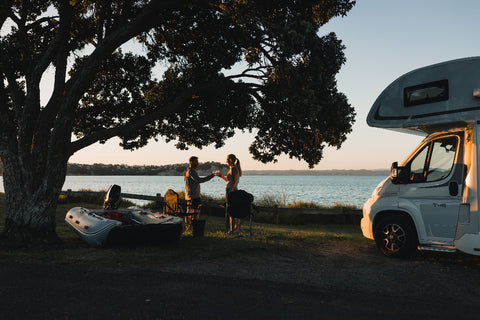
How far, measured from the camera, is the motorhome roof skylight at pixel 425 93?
666cm

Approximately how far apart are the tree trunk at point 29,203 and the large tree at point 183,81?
0.9 inches

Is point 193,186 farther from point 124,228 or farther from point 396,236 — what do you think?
point 396,236

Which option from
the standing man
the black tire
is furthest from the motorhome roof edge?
the standing man

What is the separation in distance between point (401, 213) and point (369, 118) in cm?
199

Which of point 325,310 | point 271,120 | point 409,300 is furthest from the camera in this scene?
point 271,120

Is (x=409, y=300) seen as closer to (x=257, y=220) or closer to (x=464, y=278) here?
(x=464, y=278)

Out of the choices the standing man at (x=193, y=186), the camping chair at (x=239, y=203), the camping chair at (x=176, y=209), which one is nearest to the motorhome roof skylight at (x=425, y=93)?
the camping chair at (x=239, y=203)

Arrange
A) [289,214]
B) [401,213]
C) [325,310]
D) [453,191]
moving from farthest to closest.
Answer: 1. [289,214]
2. [401,213]
3. [453,191]
4. [325,310]

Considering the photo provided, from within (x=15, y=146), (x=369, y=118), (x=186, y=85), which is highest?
(x=186, y=85)

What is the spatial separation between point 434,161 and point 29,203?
8759 millimetres

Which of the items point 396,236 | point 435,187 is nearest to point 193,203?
point 396,236

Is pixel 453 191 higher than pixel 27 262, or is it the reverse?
pixel 453 191

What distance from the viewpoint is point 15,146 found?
29.6 feet

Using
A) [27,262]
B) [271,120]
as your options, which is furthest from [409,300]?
[271,120]
